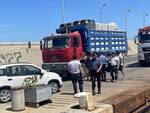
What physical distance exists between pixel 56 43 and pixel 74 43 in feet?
3.74

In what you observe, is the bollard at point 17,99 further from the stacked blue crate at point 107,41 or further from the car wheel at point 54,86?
the stacked blue crate at point 107,41

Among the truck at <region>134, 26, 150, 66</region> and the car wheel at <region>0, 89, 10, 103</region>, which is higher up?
the truck at <region>134, 26, 150, 66</region>

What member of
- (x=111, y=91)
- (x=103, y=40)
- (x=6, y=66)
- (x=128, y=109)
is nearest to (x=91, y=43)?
(x=103, y=40)

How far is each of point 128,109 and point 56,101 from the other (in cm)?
316

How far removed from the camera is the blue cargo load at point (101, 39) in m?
25.4

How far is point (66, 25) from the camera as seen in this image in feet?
88.9

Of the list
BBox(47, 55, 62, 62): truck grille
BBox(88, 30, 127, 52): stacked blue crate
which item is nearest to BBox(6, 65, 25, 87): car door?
BBox(47, 55, 62, 62): truck grille

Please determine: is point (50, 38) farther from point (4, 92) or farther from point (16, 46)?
point (16, 46)

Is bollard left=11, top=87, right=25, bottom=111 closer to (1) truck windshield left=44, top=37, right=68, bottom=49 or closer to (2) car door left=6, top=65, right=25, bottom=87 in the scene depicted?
(2) car door left=6, top=65, right=25, bottom=87

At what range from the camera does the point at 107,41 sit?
27609 millimetres

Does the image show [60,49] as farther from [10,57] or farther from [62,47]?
[10,57]

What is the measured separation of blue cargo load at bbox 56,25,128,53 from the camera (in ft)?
83.4

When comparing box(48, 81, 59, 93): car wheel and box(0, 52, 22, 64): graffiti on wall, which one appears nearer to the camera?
box(48, 81, 59, 93): car wheel

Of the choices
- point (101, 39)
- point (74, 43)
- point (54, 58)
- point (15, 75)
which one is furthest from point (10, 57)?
point (15, 75)
